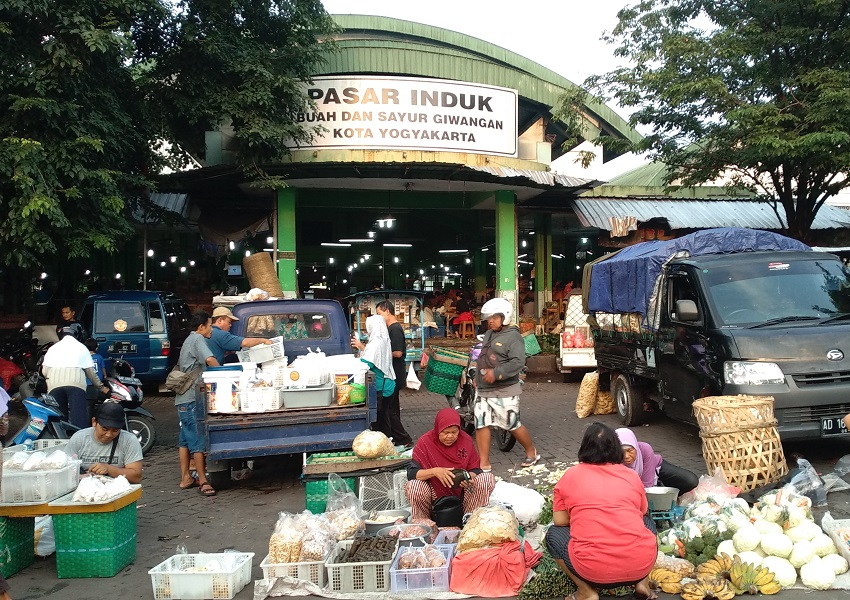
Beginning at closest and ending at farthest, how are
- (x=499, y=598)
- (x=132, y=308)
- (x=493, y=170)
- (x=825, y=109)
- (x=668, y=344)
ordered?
(x=499, y=598)
(x=668, y=344)
(x=825, y=109)
(x=132, y=308)
(x=493, y=170)

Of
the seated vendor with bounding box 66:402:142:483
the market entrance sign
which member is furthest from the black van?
the seated vendor with bounding box 66:402:142:483

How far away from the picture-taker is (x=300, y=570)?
4.69 meters

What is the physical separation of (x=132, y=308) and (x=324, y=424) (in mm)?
7837

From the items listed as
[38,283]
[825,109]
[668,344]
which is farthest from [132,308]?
[825,109]

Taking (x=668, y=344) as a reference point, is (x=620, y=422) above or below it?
below

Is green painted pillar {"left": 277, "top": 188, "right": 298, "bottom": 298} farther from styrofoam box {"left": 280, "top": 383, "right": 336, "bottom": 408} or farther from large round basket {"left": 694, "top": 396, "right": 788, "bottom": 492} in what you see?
large round basket {"left": 694, "top": 396, "right": 788, "bottom": 492}

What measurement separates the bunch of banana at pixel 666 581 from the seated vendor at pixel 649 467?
0.68m

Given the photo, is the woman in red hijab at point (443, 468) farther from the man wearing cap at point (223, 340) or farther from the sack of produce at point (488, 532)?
the man wearing cap at point (223, 340)

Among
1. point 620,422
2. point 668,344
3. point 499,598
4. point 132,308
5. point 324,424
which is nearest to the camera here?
point 499,598

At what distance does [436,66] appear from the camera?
16.4m

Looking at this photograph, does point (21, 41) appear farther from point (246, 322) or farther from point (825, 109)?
point (825, 109)

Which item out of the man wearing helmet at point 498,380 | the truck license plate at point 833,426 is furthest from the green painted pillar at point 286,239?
the truck license plate at point 833,426

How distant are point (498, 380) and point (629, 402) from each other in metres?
3.39

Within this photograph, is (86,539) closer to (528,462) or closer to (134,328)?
(528,462)
